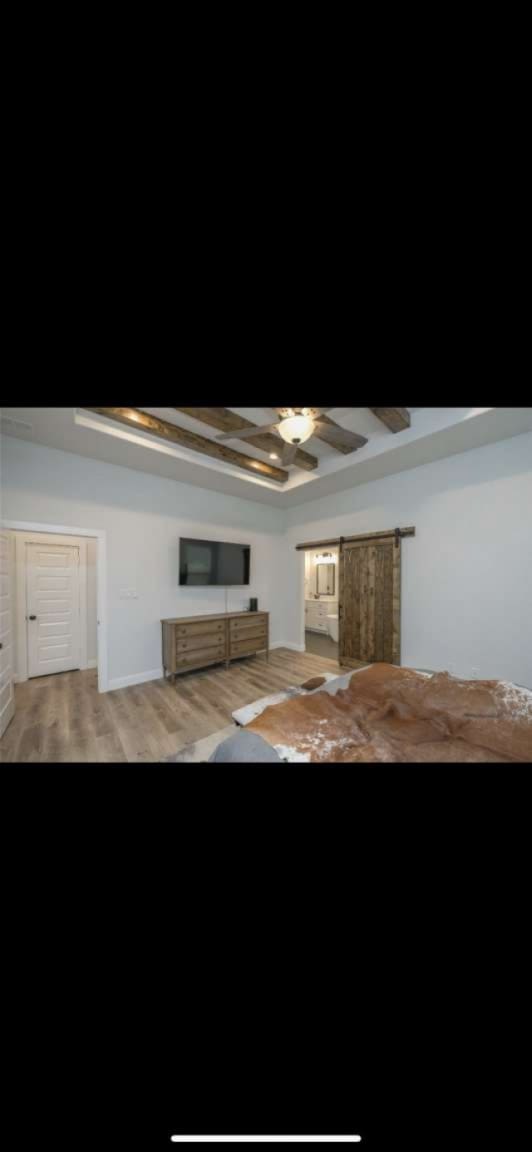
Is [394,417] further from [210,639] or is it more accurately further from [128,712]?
[128,712]

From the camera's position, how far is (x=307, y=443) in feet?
11.1

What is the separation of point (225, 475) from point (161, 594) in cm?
156

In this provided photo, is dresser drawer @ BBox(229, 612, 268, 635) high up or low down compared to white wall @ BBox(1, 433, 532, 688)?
down

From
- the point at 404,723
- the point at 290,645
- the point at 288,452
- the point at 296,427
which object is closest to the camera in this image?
the point at 404,723

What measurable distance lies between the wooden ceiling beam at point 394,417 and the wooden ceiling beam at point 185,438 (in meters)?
1.48

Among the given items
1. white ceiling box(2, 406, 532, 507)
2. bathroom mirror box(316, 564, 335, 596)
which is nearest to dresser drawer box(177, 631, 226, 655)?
white ceiling box(2, 406, 532, 507)

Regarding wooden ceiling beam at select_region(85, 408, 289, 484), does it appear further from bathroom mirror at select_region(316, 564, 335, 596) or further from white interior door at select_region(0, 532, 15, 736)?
bathroom mirror at select_region(316, 564, 335, 596)

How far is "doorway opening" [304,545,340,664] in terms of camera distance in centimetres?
585

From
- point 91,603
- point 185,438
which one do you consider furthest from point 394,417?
point 91,603

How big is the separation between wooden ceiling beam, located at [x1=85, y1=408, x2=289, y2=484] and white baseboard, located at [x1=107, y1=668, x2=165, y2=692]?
2435 millimetres

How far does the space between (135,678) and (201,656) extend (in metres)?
0.72

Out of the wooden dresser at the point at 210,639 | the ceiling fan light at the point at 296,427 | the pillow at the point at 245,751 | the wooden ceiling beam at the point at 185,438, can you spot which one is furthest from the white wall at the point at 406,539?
the pillow at the point at 245,751
